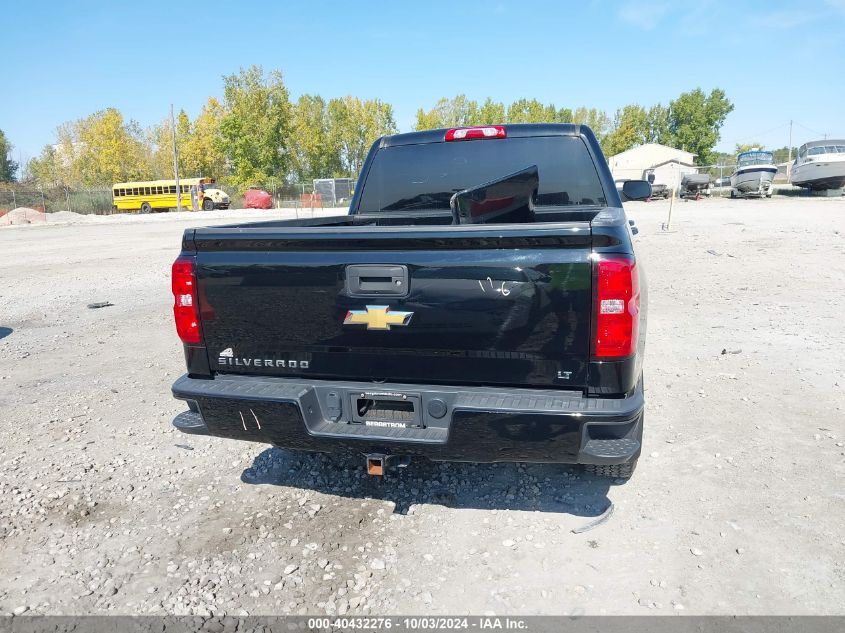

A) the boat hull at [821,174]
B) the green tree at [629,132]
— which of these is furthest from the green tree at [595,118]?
the boat hull at [821,174]

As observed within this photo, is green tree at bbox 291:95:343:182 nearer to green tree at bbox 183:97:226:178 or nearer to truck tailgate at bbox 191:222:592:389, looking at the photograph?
green tree at bbox 183:97:226:178

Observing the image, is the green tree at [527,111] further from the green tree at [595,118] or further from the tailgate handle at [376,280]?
the tailgate handle at [376,280]

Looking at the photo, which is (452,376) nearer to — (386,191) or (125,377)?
(386,191)

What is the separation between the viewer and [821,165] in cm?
2834

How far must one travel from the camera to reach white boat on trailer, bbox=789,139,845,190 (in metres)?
27.9

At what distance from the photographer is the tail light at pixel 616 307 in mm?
2512

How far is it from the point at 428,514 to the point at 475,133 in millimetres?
2811

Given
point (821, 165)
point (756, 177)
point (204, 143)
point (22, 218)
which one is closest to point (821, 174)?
point (821, 165)

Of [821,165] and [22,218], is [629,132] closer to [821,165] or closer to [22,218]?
[821,165]

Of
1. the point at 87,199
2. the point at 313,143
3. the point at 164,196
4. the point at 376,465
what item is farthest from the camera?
the point at 313,143

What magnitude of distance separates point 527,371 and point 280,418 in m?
1.28

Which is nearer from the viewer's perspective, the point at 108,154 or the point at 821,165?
the point at 821,165

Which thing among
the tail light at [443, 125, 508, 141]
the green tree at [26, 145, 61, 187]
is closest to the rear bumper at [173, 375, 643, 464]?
the tail light at [443, 125, 508, 141]

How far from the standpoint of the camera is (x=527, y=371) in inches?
106
